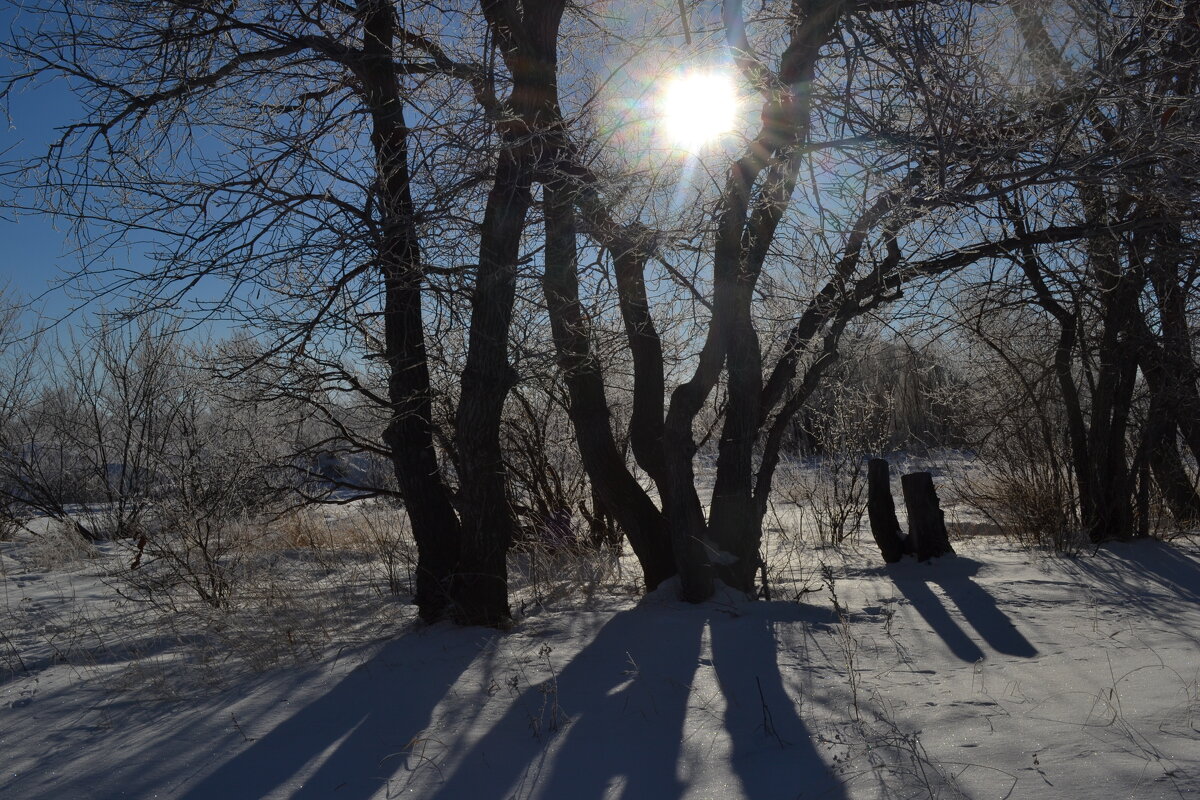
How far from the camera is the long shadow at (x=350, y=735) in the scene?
3.12m

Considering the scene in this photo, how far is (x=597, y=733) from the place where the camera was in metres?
3.50

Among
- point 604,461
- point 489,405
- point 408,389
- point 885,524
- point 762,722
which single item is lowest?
point 762,722

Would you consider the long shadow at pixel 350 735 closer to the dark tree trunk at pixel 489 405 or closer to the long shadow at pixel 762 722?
the dark tree trunk at pixel 489 405

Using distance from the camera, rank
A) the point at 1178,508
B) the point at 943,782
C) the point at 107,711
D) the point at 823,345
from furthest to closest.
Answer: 1. the point at 1178,508
2. the point at 823,345
3. the point at 107,711
4. the point at 943,782

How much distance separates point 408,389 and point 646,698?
2.79 m

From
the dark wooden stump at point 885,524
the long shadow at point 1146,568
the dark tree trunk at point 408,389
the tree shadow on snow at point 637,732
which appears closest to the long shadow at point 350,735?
the tree shadow on snow at point 637,732

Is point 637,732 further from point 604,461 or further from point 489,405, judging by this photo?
point 604,461

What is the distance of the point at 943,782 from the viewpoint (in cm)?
281

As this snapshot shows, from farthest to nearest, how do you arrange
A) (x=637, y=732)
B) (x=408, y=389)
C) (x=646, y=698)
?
(x=408, y=389), (x=646, y=698), (x=637, y=732)

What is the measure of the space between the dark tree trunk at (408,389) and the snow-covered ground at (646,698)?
0.47 meters

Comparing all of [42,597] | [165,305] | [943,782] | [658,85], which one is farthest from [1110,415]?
[42,597]

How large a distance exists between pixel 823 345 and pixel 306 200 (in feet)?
11.4

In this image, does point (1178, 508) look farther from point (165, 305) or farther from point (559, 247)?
point (165, 305)

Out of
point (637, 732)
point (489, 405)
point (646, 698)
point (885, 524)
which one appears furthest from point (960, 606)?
point (489, 405)
